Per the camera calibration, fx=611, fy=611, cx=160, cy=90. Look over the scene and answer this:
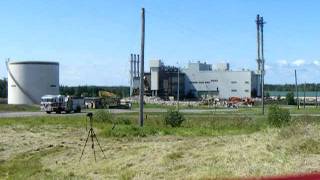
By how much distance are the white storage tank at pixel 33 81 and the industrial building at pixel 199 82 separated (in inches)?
1671

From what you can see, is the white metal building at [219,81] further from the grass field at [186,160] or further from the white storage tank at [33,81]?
the grass field at [186,160]

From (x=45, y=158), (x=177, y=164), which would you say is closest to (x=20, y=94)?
(x=45, y=158)

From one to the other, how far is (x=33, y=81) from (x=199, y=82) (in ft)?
196

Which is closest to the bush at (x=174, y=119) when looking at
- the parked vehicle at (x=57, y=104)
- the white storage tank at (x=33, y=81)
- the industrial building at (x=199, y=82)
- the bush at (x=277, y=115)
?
the bush at (x=277, y=115)

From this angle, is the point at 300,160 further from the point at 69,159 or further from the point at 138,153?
the point at 69,159

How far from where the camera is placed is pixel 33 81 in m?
124

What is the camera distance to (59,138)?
2942 centimetres

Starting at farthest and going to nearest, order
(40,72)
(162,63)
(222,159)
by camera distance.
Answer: (162,63) < (40,72) < (222,159)

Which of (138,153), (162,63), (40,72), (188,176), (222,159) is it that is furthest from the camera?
(162,63)

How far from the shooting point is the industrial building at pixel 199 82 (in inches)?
6462

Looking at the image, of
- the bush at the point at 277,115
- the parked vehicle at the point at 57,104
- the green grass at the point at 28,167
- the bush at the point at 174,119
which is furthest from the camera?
the parked vehicle at the point at 57,104

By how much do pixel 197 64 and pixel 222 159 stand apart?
16113 centimetres

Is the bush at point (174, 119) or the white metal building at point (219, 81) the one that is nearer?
the bush at point (174, 119)

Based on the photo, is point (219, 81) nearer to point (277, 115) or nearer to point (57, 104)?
point (57, 104)
